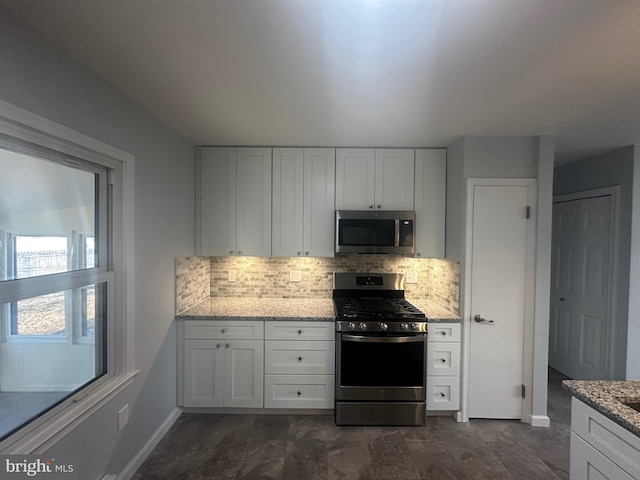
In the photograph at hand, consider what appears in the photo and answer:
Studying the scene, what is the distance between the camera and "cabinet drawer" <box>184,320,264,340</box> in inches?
102

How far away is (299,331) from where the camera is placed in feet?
8.52

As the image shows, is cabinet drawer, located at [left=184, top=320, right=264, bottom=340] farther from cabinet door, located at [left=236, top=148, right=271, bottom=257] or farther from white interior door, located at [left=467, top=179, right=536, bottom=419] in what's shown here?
white interior door, located at [left=467, top=179, right=536, bottom=419]

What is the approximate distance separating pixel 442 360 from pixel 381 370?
0.55 metres

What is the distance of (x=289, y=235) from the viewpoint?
115 inches

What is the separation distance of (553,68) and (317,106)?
1.26 m

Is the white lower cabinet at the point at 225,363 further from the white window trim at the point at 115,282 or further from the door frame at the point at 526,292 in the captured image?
the door frame at the point at 526,292

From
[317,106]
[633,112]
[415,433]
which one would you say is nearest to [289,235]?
[317,106]

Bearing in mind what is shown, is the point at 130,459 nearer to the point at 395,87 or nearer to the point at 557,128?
the point at 395,87

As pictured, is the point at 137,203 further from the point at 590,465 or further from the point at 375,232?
the point at 590,465

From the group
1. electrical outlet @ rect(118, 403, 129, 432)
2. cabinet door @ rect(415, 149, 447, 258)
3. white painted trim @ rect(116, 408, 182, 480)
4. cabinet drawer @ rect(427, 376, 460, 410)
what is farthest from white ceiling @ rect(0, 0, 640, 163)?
white painted trim @ rect(116, 408, 182, 480)

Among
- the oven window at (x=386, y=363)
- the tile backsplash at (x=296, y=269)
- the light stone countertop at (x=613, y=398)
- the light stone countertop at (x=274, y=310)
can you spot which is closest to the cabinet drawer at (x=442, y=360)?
the oven window at (x=386, y=363)

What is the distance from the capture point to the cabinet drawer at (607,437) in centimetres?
111

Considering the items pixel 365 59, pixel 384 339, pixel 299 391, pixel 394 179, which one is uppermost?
pixel 365 59

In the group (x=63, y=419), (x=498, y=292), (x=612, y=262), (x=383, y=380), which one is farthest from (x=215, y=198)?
(x=612, y=262)
